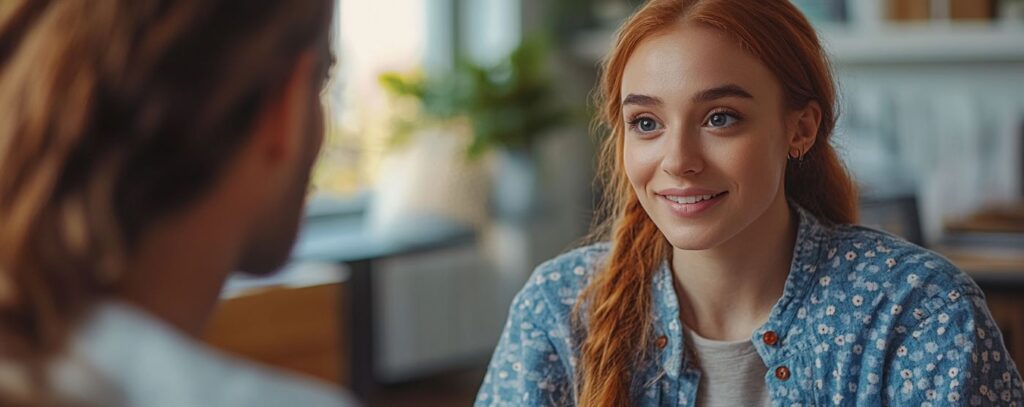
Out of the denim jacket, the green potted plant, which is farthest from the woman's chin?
the green potted plant

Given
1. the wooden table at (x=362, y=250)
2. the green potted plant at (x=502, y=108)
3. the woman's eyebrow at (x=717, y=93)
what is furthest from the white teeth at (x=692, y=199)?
the green potted plant at (x=502, y=108)

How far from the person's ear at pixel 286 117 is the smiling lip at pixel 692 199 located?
0.68 metres

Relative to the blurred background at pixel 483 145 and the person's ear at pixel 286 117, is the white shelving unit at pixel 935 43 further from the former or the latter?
the person's ear at pixel 286 117

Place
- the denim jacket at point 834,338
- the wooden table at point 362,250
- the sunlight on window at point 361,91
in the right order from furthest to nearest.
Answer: the sunlight on window at point 361,91 → the wooden table at point 362,250 → the denim jacket at point 834,338

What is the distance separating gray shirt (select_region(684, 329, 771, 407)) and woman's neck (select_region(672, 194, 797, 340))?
2cm

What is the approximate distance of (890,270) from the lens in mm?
1493

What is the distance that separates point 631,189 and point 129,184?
3.12 feet

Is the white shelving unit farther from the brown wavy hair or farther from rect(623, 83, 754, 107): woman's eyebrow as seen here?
rect(623, 83, 754, 107): woman's eyebrow

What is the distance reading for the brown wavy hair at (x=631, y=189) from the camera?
4.84ft

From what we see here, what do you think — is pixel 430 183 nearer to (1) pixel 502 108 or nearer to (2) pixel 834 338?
(1) pixel 502 108

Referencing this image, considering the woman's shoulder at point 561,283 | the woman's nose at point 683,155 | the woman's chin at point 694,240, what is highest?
the woman's nose at point 683,155

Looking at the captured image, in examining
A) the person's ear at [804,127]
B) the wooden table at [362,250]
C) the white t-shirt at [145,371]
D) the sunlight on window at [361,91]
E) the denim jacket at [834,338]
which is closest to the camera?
the white t-shirt at [145,371]

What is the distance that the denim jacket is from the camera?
4.68ft

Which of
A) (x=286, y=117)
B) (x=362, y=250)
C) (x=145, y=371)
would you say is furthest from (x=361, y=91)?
(x=145, y=371)
